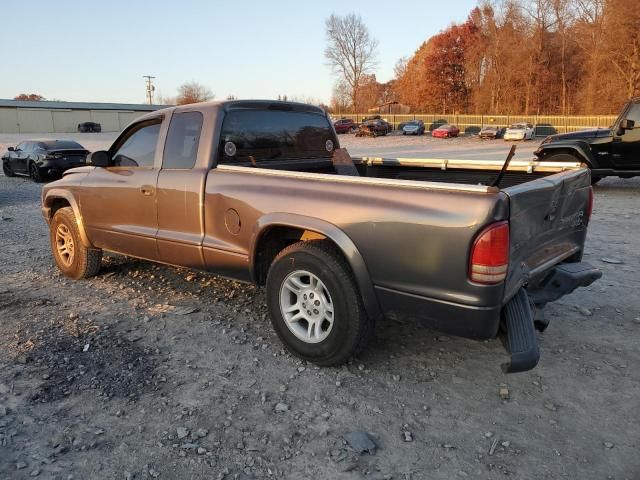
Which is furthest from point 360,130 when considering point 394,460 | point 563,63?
point 394,460

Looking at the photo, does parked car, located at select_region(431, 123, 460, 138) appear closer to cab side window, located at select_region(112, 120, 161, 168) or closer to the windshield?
the windshield

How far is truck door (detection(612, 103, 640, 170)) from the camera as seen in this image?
1059 centimetres

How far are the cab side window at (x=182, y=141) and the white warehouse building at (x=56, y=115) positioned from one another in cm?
6916

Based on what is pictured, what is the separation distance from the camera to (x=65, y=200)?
566cm

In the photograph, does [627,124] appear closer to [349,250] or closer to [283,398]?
[349,250]

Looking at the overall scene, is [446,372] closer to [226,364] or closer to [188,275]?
[226,364]

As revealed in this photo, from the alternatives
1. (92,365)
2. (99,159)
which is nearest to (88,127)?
(99,159)

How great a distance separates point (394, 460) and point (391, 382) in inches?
30.3

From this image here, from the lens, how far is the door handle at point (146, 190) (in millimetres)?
4445

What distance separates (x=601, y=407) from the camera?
3025 millimetres

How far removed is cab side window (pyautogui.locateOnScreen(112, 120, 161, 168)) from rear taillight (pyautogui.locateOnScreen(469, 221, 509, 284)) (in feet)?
10.0

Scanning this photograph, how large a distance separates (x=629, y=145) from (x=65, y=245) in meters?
10.8

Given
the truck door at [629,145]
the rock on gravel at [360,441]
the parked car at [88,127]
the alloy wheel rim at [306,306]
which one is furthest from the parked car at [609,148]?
the parked car at [88,127]

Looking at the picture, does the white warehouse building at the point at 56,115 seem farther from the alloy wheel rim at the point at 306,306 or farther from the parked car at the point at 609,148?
the alloy wheel rim at the point at 306,306
